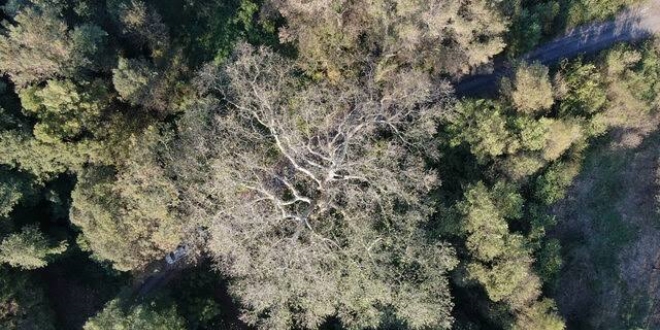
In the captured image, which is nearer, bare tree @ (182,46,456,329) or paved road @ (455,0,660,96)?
bare tree @ (182,46,456,329)

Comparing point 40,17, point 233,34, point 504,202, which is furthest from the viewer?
point 233,34

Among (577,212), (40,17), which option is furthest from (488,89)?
(40,17)

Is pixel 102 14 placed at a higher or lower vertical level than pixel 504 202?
higher

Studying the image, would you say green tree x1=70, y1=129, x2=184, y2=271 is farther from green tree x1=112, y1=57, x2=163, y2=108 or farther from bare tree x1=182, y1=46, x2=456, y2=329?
green tree x1=112, y1=57, x2=163, y2=108

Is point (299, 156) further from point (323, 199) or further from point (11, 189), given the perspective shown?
point (11, 189)

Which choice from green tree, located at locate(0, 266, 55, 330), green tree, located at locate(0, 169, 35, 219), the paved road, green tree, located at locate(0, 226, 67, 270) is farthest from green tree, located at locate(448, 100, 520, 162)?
green tree, located at locate(0, 266, 55, 330)

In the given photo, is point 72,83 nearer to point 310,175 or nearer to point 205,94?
point 205,94
